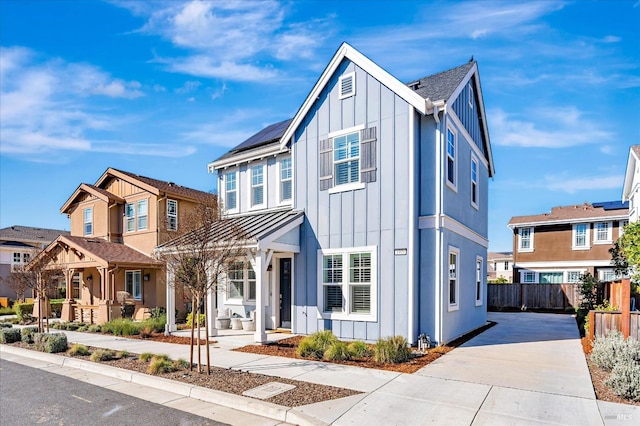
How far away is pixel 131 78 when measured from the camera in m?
14.2

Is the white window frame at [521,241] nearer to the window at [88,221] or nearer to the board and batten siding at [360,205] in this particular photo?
the board and batten siding at [360,205]

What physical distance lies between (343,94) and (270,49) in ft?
9.19

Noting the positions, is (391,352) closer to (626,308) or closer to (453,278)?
(453,278)

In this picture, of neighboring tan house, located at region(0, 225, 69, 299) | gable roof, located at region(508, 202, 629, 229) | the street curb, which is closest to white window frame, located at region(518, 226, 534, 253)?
gable roof, located at region(508, 202, 629, 229)

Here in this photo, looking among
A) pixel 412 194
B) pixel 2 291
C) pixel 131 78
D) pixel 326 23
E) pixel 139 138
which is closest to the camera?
pixel 412 194

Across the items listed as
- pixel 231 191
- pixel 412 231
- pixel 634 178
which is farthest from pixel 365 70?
pixel 634 178

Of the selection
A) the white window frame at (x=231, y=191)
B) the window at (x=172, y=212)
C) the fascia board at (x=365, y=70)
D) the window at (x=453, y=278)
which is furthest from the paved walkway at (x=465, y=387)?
the window at (x=172, y=212)

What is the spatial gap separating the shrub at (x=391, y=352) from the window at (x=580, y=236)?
78.1ft

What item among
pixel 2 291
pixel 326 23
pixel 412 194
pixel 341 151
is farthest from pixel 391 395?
pixel 2 291

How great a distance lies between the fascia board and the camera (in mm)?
10917

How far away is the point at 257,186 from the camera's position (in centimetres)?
1515

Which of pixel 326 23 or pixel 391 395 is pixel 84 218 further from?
pixel 391 395

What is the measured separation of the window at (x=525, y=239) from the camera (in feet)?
95.6

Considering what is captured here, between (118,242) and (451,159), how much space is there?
18676 millimetres
